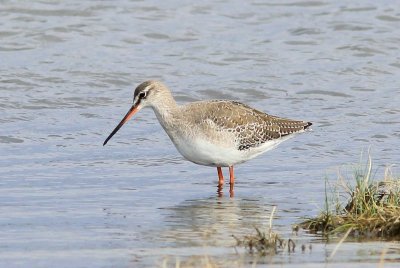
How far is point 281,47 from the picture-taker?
18.3 metres

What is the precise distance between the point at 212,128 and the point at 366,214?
3.21 metres

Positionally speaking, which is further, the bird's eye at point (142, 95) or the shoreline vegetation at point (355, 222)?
the bird's eye at point (142, 95)

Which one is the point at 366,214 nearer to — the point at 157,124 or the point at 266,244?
the point at 266,244

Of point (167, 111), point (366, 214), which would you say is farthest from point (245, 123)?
point (366, 214)

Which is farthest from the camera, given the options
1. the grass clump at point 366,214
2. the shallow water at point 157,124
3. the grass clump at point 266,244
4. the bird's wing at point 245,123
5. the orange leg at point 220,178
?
the bird's wing at point 245,123

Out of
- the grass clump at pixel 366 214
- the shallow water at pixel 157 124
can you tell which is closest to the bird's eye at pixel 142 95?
the shallow water at pixel 157 124

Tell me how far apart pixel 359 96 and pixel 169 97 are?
5.12 meters

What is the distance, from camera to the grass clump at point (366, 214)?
26.8 ft

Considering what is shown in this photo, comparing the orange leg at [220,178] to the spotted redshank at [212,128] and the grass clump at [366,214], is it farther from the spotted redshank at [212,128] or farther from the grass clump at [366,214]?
the grass clump at [366,214]

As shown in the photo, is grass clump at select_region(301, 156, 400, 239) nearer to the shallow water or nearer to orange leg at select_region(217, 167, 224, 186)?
the shallow water

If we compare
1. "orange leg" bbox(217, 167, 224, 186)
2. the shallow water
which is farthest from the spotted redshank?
the shallow water

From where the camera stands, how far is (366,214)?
326 inches

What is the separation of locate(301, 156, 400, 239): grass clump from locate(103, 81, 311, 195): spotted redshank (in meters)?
2.38

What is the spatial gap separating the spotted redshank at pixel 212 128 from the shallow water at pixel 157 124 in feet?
1.04
